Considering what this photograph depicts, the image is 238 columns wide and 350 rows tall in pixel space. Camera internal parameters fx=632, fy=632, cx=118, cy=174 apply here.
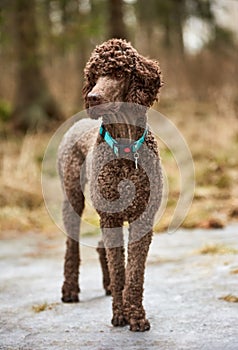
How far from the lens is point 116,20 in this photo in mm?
14586

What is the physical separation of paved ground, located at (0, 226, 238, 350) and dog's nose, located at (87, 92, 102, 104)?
140 centimetres

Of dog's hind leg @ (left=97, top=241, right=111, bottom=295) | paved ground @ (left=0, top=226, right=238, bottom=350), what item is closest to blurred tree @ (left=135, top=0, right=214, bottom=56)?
paved ground @ (left=0, top=226, right=238, bottom=350)

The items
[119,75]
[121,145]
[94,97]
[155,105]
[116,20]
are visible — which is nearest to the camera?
[94,97]

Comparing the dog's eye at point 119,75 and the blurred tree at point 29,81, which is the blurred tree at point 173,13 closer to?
the blurred tree at point 29,81

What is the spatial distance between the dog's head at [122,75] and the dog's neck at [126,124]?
104 mm

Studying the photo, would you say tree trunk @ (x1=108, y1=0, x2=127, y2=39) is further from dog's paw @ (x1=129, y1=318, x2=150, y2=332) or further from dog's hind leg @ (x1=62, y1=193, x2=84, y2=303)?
dog's paw @ (x1=129, y1=318, x2=150, y2=332)

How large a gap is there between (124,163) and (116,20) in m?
11.3

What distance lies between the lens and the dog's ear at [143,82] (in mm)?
3664

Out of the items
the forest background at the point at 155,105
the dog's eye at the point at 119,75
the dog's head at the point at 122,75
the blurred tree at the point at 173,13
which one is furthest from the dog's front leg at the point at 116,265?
the blurred tree at the point at 173,13

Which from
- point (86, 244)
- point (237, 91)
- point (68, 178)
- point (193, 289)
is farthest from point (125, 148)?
point (237, 91)

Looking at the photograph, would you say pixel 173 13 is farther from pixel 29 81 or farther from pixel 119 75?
pixel 119 75

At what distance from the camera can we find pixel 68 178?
480 centimetres

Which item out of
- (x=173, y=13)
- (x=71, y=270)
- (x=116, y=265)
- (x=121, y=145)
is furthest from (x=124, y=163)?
(x=173, y=13)

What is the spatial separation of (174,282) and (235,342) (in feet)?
5.40
